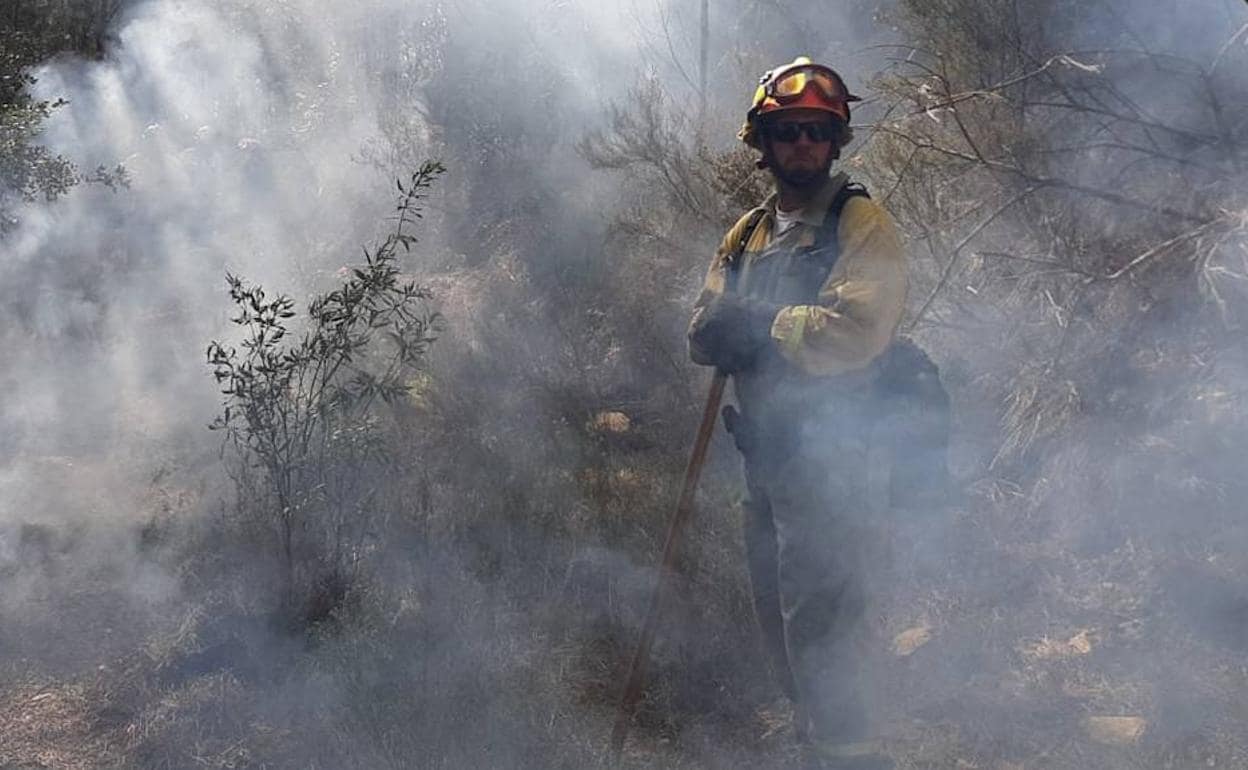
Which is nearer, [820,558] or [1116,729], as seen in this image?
[820,558]

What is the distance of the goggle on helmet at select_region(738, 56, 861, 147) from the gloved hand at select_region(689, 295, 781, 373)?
478mm

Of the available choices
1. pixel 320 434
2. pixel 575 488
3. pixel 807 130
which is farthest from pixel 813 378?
pixel 320 434

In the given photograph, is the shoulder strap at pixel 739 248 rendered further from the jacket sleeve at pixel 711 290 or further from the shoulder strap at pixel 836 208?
the shoulder strap at pixel 836 208

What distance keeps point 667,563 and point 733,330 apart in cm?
71

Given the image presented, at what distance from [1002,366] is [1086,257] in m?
0.50

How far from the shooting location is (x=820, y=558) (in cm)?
288

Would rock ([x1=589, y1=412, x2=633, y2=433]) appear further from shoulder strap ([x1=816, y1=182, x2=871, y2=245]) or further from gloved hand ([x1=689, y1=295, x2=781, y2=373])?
shoulder strap ([x1=816, y1=182, x2=871, y2=245])

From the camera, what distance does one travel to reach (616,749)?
10.6ft

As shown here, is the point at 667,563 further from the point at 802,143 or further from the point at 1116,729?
the point at 1116,729

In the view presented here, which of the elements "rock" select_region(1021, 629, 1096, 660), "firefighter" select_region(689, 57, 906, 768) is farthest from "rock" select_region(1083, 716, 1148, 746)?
"firefighter" select_region(689, 57, 906, 768)

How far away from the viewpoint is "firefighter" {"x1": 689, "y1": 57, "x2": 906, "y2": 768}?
110 inches

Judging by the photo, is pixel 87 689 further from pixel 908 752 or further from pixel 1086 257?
pixel 1086 257

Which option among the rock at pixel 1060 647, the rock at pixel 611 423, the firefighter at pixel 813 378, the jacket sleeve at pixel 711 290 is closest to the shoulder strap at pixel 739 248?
the jacket sleeve at pixel 711 290

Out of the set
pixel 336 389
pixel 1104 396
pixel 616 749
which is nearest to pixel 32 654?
pixel 336 389
